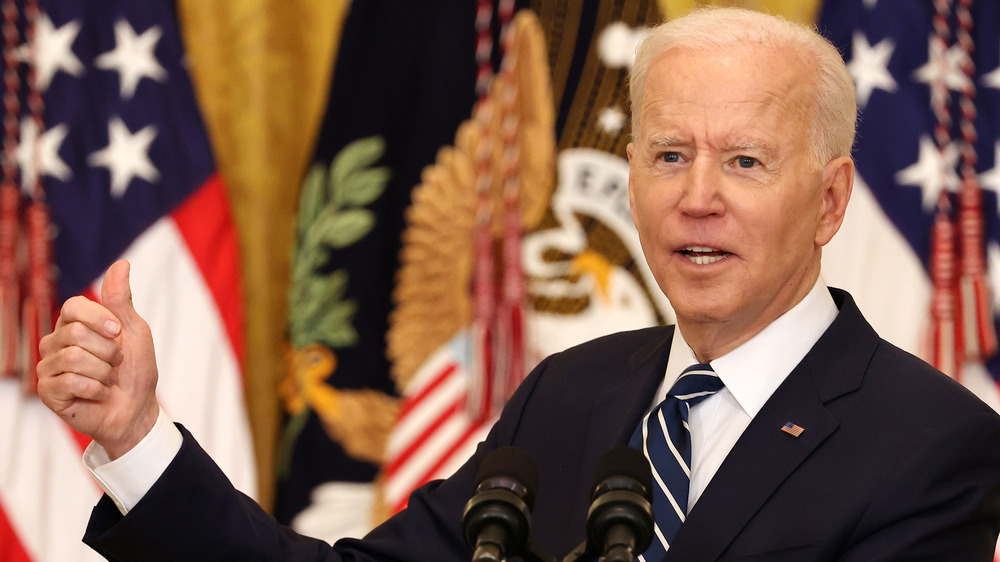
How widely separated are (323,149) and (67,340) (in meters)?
1.96

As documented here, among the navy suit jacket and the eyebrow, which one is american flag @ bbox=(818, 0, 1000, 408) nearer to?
the navy suit jacket

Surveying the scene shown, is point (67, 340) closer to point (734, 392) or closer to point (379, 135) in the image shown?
point (734, 392)

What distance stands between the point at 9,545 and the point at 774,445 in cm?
255

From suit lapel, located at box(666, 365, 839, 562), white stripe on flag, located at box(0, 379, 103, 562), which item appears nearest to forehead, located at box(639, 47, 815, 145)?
suit lapel, located at box(666, 365, 839, 562)

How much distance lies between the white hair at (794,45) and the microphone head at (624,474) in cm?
69

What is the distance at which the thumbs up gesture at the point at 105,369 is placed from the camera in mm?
1359

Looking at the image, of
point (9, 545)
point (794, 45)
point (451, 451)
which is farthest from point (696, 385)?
point (9, 545)

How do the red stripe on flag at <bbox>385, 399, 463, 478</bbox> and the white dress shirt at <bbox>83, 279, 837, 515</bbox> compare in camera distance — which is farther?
the red stripe on flag at <bbox>385, 399, 463, 478</bbox>

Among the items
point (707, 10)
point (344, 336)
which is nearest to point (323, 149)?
point (344, 336)

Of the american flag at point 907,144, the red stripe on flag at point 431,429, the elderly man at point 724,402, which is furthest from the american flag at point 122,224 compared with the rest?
the american flag at point 907,144

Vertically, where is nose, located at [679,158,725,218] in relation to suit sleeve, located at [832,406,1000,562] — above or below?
above

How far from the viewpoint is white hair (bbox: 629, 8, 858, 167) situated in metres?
1.58

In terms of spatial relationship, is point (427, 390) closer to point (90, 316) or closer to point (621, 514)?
point (90, 316)

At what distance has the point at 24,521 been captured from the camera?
3.14m
